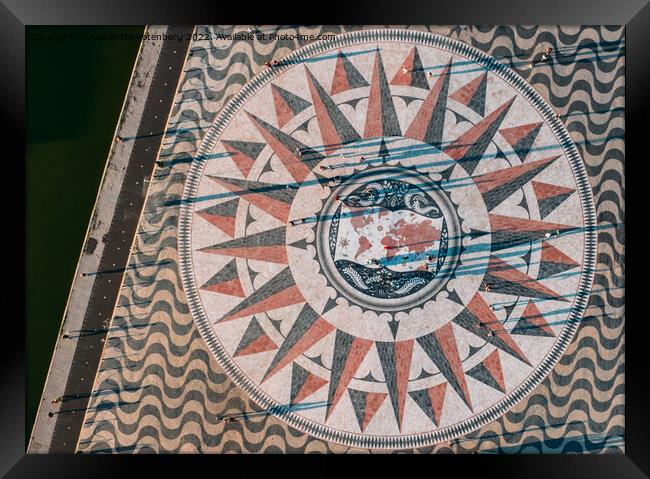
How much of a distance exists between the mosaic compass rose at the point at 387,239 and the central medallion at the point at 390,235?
0.04m

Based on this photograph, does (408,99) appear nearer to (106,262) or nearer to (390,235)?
(390,235)

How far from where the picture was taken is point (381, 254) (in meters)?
14.7

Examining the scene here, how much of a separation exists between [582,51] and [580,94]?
1243 mm

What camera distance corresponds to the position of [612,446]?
14.8 meters

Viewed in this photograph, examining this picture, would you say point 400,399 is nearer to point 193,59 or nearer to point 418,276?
point 418,276

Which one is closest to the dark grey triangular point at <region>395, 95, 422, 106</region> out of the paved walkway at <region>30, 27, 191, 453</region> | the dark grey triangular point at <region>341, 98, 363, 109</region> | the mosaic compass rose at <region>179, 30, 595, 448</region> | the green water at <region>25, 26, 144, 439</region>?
the mosaic compass rose at <region>179, 30, 595, 448</region>

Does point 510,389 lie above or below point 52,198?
below

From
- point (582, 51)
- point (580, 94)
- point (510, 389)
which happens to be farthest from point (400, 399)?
point (582, 51)

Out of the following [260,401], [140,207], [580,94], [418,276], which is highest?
[580,94]

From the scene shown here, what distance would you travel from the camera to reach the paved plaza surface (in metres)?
14.7

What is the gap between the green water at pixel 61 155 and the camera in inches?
585

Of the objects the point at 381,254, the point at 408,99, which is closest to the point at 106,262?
the point at 381,254

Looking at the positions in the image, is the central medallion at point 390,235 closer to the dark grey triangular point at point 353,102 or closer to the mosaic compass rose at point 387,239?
the mosaic compass rose at point 387,239

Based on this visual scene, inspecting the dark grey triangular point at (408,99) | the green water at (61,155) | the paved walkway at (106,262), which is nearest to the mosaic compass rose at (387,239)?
the dark grey triangular point at (408,99)
